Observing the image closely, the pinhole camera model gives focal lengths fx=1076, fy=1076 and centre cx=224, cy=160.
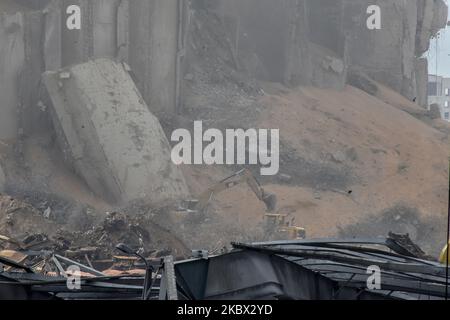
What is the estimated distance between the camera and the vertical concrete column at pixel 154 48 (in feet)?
88.6

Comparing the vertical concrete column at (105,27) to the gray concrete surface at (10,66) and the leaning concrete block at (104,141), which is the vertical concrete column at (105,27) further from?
the gray concrete surface at (10,66)

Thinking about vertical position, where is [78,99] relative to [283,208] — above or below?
above

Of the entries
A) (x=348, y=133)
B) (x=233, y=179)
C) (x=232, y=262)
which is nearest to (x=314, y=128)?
(x=348, y=133)

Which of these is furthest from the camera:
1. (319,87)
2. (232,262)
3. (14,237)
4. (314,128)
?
(319,87)

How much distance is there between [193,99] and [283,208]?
4965mm

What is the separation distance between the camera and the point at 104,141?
23.6m

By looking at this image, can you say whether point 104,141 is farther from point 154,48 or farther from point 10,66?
point 154,48

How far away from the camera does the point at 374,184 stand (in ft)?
98.1

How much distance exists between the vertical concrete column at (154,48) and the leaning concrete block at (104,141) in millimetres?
2872

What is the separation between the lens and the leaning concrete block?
2358cm

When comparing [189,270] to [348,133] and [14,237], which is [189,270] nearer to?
[14,237]

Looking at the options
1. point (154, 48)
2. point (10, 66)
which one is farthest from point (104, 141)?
point (154, 48)

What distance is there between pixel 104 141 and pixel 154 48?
15.2 ft

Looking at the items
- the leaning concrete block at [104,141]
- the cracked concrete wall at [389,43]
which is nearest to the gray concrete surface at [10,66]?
the leaning concrete block at [104,141]
